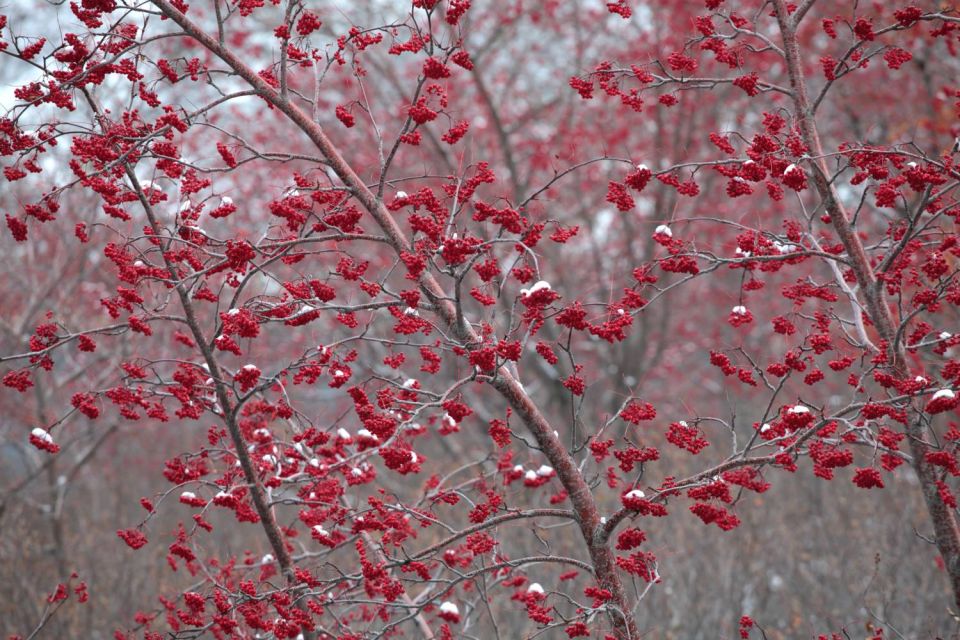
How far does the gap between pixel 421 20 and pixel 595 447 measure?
31.4 ft

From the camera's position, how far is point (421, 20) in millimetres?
12500

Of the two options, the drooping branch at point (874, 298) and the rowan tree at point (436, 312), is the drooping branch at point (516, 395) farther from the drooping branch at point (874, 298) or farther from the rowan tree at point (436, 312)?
the drooping branch at point (874, 298)

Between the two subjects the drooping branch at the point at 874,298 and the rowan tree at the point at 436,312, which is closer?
the rowan tree at the point at 436,312

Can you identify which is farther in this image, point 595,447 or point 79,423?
point 79,423

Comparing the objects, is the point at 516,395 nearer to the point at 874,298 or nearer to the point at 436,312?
the point at 436,312

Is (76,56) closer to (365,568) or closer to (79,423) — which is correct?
(365,568)

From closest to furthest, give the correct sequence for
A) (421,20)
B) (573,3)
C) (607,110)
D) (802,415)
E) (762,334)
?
(802,415), (421,20), (573,3), (607,110), (762,334)

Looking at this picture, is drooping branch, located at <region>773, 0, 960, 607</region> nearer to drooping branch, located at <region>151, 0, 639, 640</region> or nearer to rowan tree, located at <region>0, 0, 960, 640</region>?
rowan tree, located at <region>0, 0, 960, 640</region>

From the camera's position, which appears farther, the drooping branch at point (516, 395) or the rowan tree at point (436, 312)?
the drooping branch at point (516, 395)

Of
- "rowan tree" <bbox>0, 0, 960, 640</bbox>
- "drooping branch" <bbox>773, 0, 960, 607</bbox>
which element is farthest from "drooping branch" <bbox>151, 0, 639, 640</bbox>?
"drooping branch" <bbox>773, 0, 960, 607</bbox>

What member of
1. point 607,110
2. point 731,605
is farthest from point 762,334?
point 731,605

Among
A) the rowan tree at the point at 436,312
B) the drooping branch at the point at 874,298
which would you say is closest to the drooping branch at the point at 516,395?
the rowan tree at the point at 436,312

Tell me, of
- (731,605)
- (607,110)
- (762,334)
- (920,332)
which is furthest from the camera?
(762,334)

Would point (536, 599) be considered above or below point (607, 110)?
below
